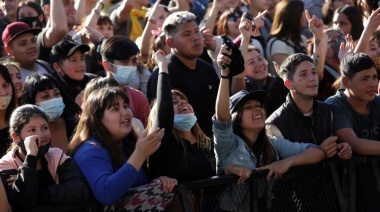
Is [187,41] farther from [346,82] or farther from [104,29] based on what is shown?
[104,29]

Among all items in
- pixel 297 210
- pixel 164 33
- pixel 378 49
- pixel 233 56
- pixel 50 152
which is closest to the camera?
pixel 50 152

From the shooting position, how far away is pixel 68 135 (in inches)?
286

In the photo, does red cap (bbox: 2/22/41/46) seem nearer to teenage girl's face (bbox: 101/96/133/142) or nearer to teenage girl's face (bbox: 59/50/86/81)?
teenage girl's face (bbox: 59/50/86/81)

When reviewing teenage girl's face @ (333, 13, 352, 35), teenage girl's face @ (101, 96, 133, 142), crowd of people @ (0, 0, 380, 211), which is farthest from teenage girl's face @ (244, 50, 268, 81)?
teenage girl's face @ (101, 96, 133, 142)

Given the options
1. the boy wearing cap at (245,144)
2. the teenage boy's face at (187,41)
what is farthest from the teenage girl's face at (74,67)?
the boy wearing cap at (245,144)

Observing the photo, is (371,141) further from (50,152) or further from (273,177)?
(50,152)

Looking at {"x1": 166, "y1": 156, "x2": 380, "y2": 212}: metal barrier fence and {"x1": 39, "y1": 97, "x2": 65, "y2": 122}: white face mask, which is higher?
{"x1": 39, "y1": 97, "x2": 65, "y2": 122}: white face mask

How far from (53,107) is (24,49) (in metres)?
1.46

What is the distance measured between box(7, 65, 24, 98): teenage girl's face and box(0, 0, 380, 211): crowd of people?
1cm

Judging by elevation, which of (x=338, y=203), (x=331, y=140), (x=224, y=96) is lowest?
(x=338, y=203)

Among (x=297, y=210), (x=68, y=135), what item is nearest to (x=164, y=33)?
(x=68, y=135)

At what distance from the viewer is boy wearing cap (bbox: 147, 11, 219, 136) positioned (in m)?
8.02

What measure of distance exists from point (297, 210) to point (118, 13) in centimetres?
487

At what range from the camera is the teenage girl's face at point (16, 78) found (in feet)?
24.6
